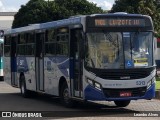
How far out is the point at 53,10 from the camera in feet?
206

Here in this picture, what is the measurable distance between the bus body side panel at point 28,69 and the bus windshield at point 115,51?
5.74 meters

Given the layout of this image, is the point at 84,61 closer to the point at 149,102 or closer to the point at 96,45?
the point at 96,45

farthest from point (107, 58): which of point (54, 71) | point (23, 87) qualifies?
point (23, 87)

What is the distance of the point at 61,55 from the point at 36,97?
17.7ft

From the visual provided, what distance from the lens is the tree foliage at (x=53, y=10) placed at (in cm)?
6269

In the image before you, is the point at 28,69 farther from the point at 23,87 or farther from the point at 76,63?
the point at 76,63

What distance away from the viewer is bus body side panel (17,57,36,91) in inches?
804

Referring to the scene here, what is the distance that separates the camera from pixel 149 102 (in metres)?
18.4

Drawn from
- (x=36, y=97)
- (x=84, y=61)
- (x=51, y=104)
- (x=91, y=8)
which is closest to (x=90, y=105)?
(x=51, y=104)

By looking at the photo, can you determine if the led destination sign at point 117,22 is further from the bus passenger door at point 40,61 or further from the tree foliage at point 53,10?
the tree foliage at point 53,10

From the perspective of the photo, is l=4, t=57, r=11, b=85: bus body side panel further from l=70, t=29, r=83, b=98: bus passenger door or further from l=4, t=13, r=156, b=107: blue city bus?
l=70, t=29, r=83, b=98: bus passenger door

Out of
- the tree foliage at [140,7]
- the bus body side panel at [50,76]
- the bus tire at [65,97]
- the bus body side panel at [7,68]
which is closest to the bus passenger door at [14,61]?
the bus body side panel at [7,68]

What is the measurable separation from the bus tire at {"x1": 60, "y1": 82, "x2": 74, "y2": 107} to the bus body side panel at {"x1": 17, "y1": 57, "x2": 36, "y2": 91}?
333 cm

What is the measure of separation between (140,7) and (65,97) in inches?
1141
